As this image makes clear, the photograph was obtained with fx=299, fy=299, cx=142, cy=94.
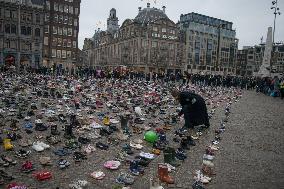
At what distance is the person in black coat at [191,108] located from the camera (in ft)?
39.6

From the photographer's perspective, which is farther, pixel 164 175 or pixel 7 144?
pixel 7 144

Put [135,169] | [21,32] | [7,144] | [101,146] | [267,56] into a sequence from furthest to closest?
[21,32]
[267,56]
[101,146]
[7,144]
[135,169]

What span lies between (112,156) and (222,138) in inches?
189

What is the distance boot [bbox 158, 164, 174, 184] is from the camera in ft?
22.6

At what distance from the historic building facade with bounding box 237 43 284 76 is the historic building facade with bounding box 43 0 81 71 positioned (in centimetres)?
7199

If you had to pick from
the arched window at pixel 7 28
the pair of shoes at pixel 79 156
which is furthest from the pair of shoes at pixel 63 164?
the arched window at pixel 7 28

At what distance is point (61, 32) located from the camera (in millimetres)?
77000

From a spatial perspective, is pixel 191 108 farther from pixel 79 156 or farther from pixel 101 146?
pixel 79 156

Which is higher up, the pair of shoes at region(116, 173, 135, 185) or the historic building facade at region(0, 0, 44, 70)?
the historic building facade at region(0, 0, 44, 70)

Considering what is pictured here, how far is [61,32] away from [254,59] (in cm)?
8460

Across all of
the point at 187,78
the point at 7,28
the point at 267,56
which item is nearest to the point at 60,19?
the point at 7,28

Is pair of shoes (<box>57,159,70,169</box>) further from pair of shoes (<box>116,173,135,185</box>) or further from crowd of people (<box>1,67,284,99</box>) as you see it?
crowd of people (<box>1,67,284,99</box>)

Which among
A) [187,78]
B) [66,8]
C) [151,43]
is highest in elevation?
[66,8]

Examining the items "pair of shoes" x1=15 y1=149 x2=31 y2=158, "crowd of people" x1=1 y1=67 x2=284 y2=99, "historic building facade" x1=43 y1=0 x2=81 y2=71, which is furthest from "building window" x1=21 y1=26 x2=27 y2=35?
"pair of shoes" x1=15 y1=149 x2=31 y2=158
